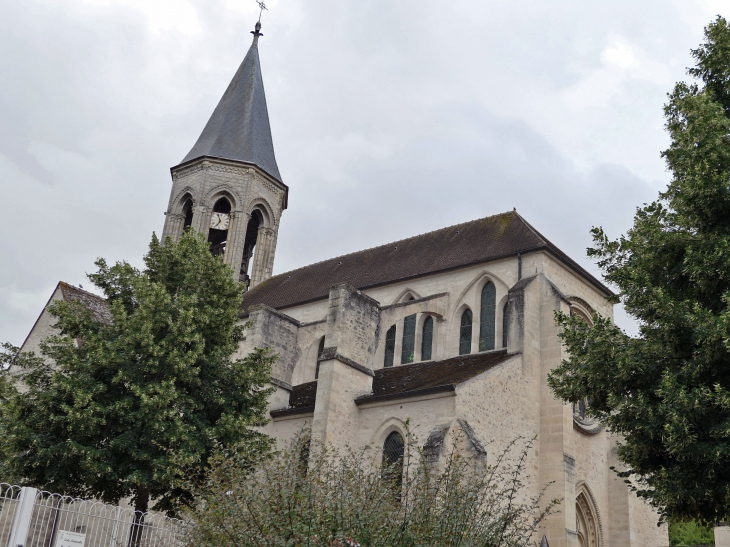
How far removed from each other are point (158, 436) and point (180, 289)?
11.0 feet

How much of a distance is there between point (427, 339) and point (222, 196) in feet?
47.5

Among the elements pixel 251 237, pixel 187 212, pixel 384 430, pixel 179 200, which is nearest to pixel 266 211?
pixel 251 237

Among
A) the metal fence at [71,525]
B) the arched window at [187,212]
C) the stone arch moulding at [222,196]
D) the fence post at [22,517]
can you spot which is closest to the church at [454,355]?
the metal fence at [71,525]

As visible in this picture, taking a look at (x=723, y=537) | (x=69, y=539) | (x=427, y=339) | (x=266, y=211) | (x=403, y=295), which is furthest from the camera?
(x=266, y=211)

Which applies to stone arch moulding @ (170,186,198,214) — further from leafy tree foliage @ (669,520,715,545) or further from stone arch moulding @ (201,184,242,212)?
leafy tree foliage @ (669,520,715,545)

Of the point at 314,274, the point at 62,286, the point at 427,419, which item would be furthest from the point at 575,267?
the point at 62,286

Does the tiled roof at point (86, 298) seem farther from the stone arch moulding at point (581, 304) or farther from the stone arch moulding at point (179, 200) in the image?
the stone arch moulding at point (581, 304)

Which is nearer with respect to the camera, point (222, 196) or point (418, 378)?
point (418, 378)

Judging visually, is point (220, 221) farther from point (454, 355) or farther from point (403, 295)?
point (454, 355)

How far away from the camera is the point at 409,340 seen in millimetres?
21766

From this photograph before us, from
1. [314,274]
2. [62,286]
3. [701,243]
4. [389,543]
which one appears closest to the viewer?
[389,543]

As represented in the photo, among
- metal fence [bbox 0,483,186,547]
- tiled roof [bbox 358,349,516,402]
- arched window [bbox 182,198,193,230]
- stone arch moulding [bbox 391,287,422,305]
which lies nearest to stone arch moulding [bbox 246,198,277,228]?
arched window [bbox 182,198,193,230]

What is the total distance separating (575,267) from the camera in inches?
816

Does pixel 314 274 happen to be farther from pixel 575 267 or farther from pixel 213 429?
pixel 213 429
